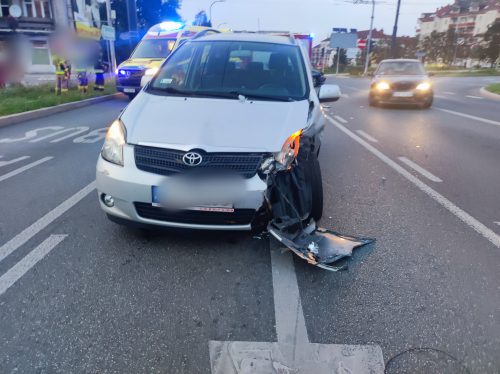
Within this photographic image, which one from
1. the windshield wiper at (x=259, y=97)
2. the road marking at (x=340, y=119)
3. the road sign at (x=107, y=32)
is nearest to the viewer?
the windshield wiper at (x=259, y=97)

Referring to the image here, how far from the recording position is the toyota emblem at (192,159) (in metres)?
3.14

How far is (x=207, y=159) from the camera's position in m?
3.15

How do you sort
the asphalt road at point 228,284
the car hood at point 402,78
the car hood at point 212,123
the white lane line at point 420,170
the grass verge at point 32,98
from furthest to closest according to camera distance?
the car hood at point 402,78, the grass verge at point 32,98, the white lane line at point 420,170, the car hood at point 212,123, the asphalt road at point 228,284

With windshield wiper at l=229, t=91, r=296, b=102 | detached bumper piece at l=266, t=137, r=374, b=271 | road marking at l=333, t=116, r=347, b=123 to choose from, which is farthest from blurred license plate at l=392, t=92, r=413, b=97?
detached bumper piece at l=266, t=137, r=374, b=271

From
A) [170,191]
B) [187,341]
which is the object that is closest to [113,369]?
[187,341]

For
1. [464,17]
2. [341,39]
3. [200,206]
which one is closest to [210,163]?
[200,206]

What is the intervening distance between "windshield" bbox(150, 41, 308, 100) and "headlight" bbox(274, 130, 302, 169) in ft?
2.72

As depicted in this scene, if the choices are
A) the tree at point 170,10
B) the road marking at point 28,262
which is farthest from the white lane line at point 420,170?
the tree at point 170,10

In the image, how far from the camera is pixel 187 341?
2.42 metres

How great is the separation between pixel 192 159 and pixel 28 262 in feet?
5.04

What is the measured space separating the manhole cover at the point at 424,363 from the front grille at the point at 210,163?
1.57 m

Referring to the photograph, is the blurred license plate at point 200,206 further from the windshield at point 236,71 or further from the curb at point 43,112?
the curb at point 43,112

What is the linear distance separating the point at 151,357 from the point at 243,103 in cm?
237

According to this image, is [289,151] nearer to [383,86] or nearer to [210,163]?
[210,163]
